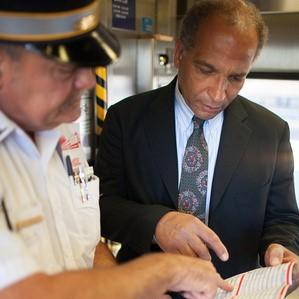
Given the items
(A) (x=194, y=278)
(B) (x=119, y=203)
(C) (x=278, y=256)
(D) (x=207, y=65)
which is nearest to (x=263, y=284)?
(C) (x=278, y=256)

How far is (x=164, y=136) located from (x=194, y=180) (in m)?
0.19

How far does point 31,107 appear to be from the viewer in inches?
31.4

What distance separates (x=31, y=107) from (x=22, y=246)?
0.84ft

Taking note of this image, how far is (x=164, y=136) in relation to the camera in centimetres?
150

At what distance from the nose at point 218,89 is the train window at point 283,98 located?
4.24ft

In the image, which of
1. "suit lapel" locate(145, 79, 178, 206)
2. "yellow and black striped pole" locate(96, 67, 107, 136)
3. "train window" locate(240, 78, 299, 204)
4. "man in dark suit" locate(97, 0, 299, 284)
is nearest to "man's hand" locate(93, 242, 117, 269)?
"man in dark suit" locate(97, 0, 299, 284)

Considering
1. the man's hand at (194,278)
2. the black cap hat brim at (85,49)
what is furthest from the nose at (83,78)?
the man's hand at (194,278)

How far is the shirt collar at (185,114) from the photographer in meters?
1.51

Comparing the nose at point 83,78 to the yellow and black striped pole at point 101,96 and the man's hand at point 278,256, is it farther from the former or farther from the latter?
the yellow and black striped pole at point 101,96

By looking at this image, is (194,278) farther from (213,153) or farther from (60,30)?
(213,153)

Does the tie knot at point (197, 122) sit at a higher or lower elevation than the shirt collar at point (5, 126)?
lower

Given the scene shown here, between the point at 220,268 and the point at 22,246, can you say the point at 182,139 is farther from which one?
the point at 22,246

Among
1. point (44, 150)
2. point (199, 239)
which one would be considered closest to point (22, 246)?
point (44, 150)

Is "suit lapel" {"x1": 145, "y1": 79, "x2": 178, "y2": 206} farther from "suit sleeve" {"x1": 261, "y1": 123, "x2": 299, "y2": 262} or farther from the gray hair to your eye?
"suit sleeve" {"x1": 261, "y1": 123, "x2": 299, "y2": 262}
